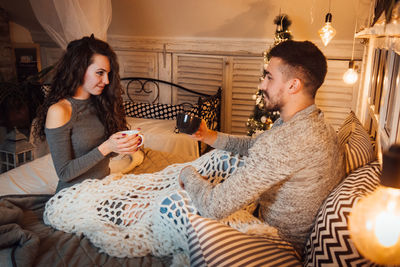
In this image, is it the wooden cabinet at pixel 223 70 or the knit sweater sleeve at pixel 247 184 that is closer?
the knit sweater sleeve at pixel 247 184

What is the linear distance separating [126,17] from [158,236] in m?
3.51

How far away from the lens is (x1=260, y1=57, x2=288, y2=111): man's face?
1.25 m

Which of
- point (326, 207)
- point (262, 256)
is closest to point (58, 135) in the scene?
point (262, 256)

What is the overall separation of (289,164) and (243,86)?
10.3ft

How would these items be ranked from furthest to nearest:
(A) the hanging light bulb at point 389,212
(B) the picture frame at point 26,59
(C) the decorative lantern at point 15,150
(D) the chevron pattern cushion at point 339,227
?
1. (B) the picture frame at point 26,59
2. (C) the decorative lantern at point 15,150
3. (D) the chevron pattern cushion at point 339,227
4. (A) the hanging light bulb at point 389,212

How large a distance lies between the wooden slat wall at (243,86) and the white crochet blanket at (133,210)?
2645mm

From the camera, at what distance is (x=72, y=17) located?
2414mm

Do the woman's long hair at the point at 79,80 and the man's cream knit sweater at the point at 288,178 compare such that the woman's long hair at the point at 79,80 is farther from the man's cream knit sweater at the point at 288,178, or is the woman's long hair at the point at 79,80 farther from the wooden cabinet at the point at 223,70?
the wooden cabinet at the point at 223,70

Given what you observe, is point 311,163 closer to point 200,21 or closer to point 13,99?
point 200,21

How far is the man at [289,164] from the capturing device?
3.66 feet

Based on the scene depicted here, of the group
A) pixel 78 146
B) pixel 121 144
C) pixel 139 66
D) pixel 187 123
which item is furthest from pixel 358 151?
pixel 139 66

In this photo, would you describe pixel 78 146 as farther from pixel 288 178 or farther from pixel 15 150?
pixel 288 178

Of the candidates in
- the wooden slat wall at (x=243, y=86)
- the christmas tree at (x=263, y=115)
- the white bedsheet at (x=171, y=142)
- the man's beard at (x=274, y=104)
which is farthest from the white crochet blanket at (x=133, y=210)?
the wooden slat wall at (x=243, y=86)

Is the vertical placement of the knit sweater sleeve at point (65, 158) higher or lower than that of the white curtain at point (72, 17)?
lower
